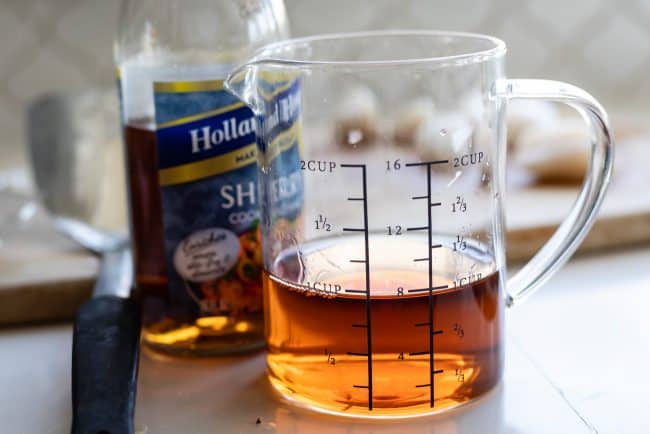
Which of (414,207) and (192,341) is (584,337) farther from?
(192,341)

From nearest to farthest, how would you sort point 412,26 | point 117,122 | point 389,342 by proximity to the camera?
1. point 389,342
2. point 117,122
3. point 412,26

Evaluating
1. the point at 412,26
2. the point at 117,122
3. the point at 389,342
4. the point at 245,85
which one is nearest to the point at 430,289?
the point at 389,342

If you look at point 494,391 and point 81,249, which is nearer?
point 494,391

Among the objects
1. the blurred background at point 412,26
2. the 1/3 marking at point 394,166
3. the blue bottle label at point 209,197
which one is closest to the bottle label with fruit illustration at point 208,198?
the blue bottle label at point 209,197

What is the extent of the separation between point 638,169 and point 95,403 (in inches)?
28.4

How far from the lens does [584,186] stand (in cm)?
60

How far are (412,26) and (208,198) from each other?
2.55 ft

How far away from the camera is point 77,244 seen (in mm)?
881

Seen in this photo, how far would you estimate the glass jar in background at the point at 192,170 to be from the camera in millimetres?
622

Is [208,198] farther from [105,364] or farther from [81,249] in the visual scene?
[81,249]

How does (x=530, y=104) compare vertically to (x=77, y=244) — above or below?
above

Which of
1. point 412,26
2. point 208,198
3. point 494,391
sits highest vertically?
point 412,26

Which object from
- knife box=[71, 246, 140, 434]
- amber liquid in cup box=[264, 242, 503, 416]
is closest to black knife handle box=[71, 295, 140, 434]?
knife box=[71, 246, 140, 434]

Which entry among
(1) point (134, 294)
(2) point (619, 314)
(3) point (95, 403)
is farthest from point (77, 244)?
(2) point (619, 314)
